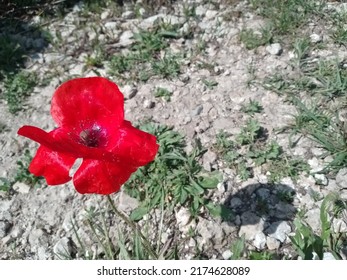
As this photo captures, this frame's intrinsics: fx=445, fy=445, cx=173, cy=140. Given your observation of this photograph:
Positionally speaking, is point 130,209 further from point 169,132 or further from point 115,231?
point 169,132

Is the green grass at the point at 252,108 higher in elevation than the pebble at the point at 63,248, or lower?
higher

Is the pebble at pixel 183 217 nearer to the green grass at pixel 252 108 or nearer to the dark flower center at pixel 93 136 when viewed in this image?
the green grass at pixel 252 108

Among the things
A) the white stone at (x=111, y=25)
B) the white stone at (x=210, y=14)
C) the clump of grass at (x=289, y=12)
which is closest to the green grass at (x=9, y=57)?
the white stone at (x=111, y=25)

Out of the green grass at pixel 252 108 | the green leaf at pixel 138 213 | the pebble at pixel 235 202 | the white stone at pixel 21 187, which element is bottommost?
the pebble at pixel 235 202

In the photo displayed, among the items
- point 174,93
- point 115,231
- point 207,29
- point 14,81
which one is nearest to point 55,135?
point 115,231

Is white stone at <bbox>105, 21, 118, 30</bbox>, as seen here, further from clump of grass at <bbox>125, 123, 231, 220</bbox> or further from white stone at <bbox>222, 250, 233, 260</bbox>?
white stone at <bbox>222, 250, 233, 260</bbox>

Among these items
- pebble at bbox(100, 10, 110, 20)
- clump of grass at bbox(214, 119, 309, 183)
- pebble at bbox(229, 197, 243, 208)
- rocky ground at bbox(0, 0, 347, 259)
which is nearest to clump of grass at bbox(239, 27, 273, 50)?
rocky ground at bbox(0, 0, 347, 259)

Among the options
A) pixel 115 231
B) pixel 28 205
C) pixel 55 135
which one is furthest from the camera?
pixel 28 205
